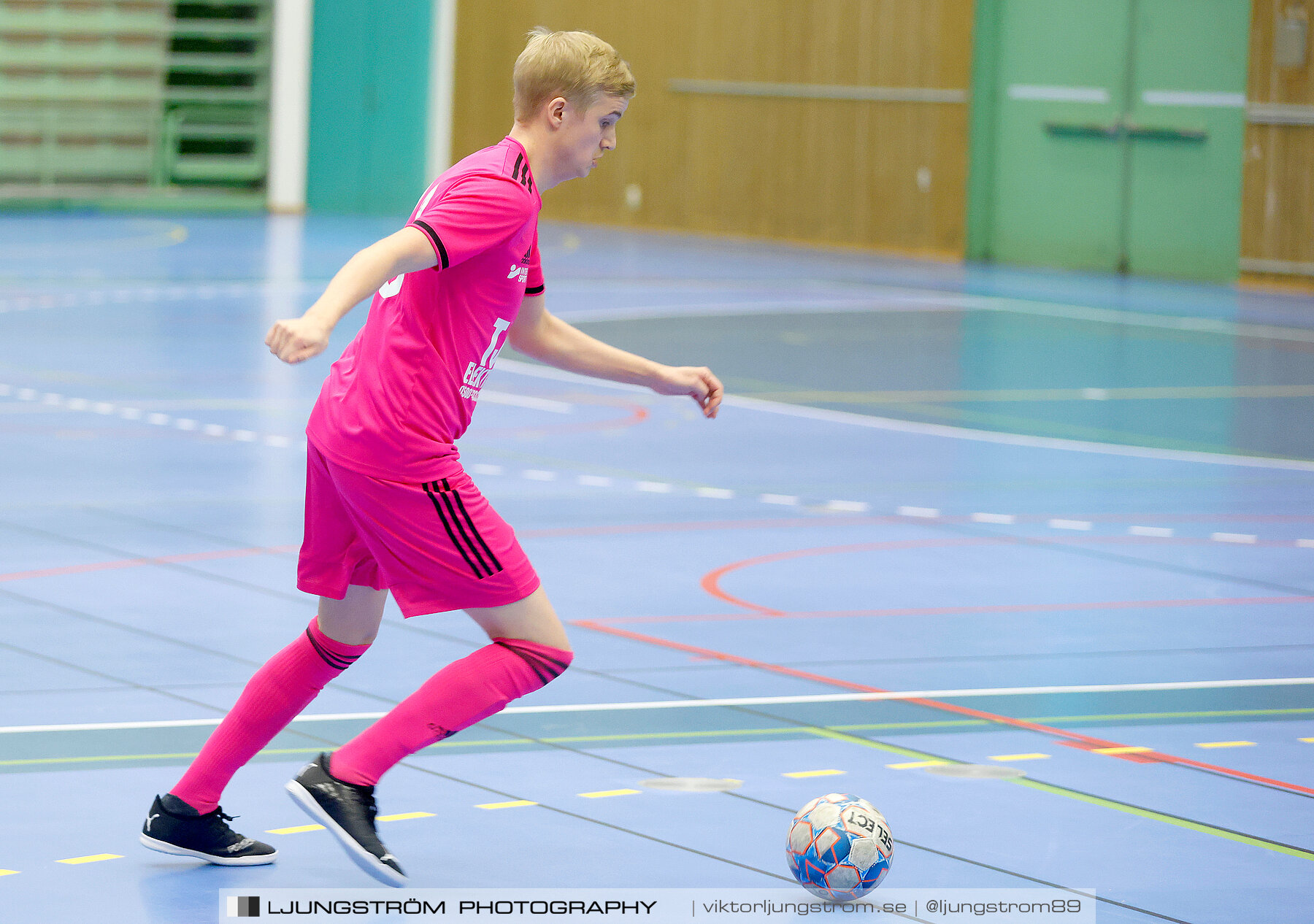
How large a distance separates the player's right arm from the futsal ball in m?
1.40

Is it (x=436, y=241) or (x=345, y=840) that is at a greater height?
(x=436, y=241)

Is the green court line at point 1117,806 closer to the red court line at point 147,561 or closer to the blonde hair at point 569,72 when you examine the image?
the blonde hair at point 569,72

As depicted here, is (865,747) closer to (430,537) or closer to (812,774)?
(812,774)

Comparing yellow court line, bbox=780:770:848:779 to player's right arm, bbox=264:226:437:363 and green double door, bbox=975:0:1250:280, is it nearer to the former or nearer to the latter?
player's right arm, bbox=264:226:437:363

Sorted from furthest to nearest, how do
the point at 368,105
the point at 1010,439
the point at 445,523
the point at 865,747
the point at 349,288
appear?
the point at 368,105, the point at 1010,439, the point at 865,747, the point at 445,523, the point at 349,288

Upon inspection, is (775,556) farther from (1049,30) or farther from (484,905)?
(1049,30)

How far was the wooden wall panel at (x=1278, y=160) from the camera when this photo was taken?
74.4ft

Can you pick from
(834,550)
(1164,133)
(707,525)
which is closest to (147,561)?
(707,525)

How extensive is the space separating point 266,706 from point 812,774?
1532 millimetres

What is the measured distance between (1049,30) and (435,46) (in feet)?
32.8

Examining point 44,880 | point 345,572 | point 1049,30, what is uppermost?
point 1049,30

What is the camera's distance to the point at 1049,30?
81.9 ft

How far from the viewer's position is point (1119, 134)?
79.7ft

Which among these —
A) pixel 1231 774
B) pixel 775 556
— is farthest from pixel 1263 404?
pixel 1231 774
